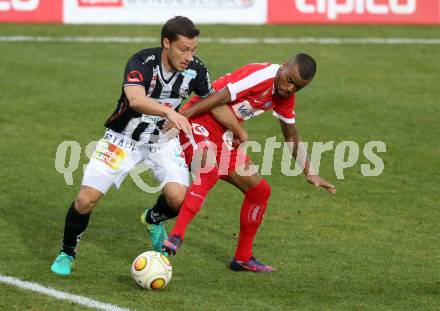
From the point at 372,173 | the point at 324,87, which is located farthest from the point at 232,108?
the point at 324,87

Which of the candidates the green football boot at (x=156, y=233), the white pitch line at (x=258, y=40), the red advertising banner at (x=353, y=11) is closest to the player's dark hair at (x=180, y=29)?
the green football boot at (x=156, y=233)

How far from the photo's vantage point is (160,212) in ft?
37.5

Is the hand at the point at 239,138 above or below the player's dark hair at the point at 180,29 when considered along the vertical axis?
below

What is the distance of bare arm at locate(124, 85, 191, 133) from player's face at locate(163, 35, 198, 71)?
1.46 ft

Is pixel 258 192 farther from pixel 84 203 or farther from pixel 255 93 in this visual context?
pixel 84 203

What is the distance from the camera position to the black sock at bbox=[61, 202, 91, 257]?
10516 millimetres

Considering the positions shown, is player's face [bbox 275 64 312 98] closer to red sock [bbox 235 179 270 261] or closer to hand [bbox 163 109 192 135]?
red sock [bbox 235 179 270 261]

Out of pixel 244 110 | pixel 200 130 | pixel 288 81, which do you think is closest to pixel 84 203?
pixel 200 130

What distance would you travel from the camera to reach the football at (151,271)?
32.6 ft

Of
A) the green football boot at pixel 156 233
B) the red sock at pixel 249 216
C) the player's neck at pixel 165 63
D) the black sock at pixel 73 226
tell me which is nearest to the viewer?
the player's neck at pixel 165 63

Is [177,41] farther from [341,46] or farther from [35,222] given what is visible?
[341,46]

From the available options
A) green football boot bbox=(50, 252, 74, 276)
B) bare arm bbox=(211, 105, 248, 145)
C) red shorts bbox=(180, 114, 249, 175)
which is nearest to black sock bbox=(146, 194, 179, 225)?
red shorts bbox=(180, 114, 249, 175)

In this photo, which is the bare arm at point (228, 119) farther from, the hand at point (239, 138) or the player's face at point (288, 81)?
the player's face at point (288, 81)

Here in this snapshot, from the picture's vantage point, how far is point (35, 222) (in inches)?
511
